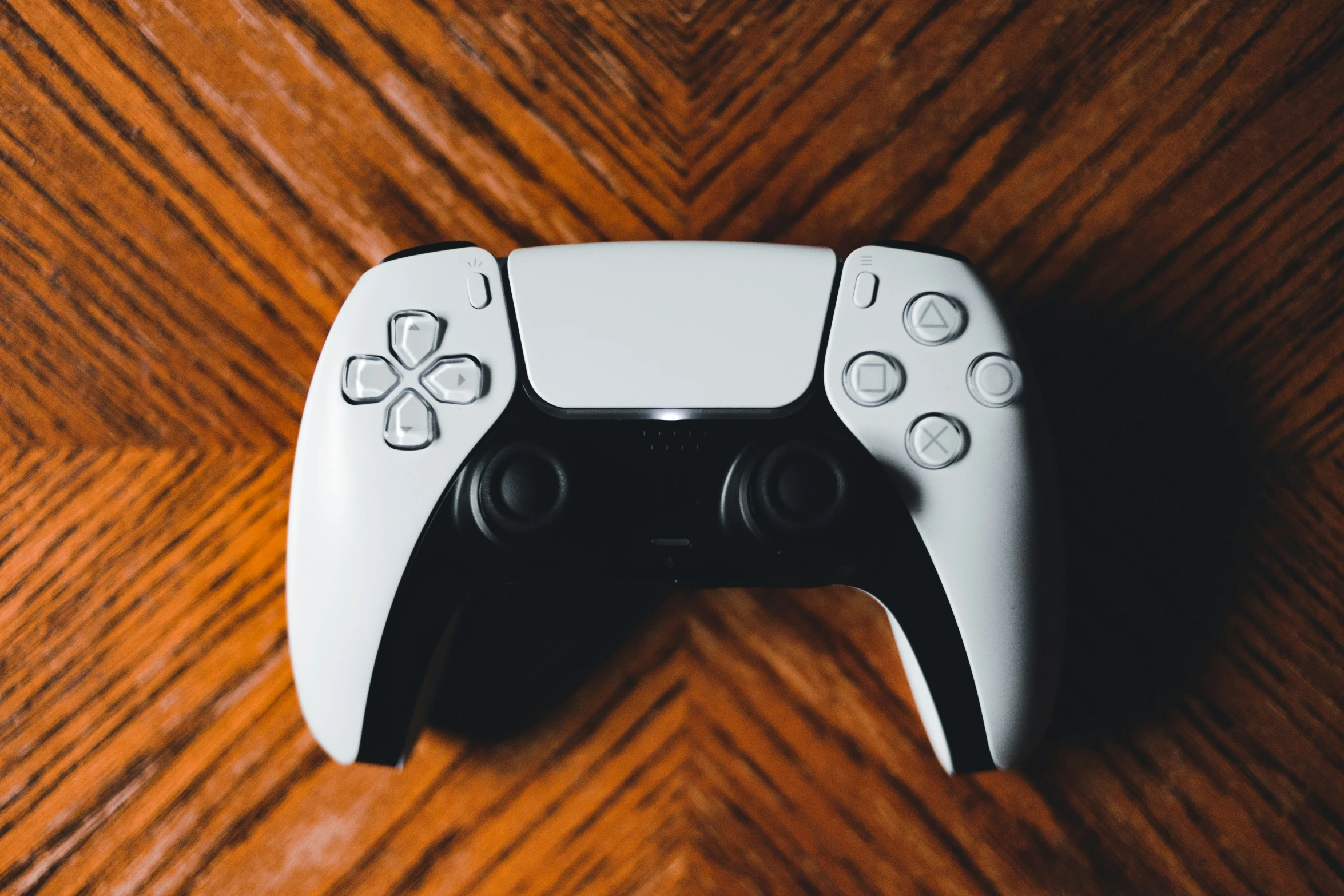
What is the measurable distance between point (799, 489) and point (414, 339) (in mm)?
210

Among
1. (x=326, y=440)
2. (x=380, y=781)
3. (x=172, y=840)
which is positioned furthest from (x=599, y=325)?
(x=172, y=840)

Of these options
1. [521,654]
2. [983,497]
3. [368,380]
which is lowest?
[521,654]

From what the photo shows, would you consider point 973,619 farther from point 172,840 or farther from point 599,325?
point 172,840

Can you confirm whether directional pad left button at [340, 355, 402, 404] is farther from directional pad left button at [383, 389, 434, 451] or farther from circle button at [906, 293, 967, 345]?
circle button at [906, 293, 967, 345]

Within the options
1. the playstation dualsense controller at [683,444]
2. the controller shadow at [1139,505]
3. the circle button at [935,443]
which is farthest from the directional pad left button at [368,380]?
the controller shadow at [1139,505]

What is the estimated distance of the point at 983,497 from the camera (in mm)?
407

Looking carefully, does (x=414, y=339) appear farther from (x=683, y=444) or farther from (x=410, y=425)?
(x=683, y=444)

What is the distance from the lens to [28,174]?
539 mm

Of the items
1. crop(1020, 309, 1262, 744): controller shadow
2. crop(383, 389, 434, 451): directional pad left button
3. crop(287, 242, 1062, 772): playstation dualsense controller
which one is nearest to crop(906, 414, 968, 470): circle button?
crop(287, 242, 1062, 772): playstation dualsense controller

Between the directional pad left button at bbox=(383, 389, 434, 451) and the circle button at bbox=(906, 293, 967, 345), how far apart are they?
25 cm

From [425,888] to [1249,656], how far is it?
520 millimetres

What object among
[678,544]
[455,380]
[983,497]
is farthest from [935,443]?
[455,380]

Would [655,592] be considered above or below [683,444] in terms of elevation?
below

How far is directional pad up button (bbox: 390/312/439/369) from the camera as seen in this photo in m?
0.42
